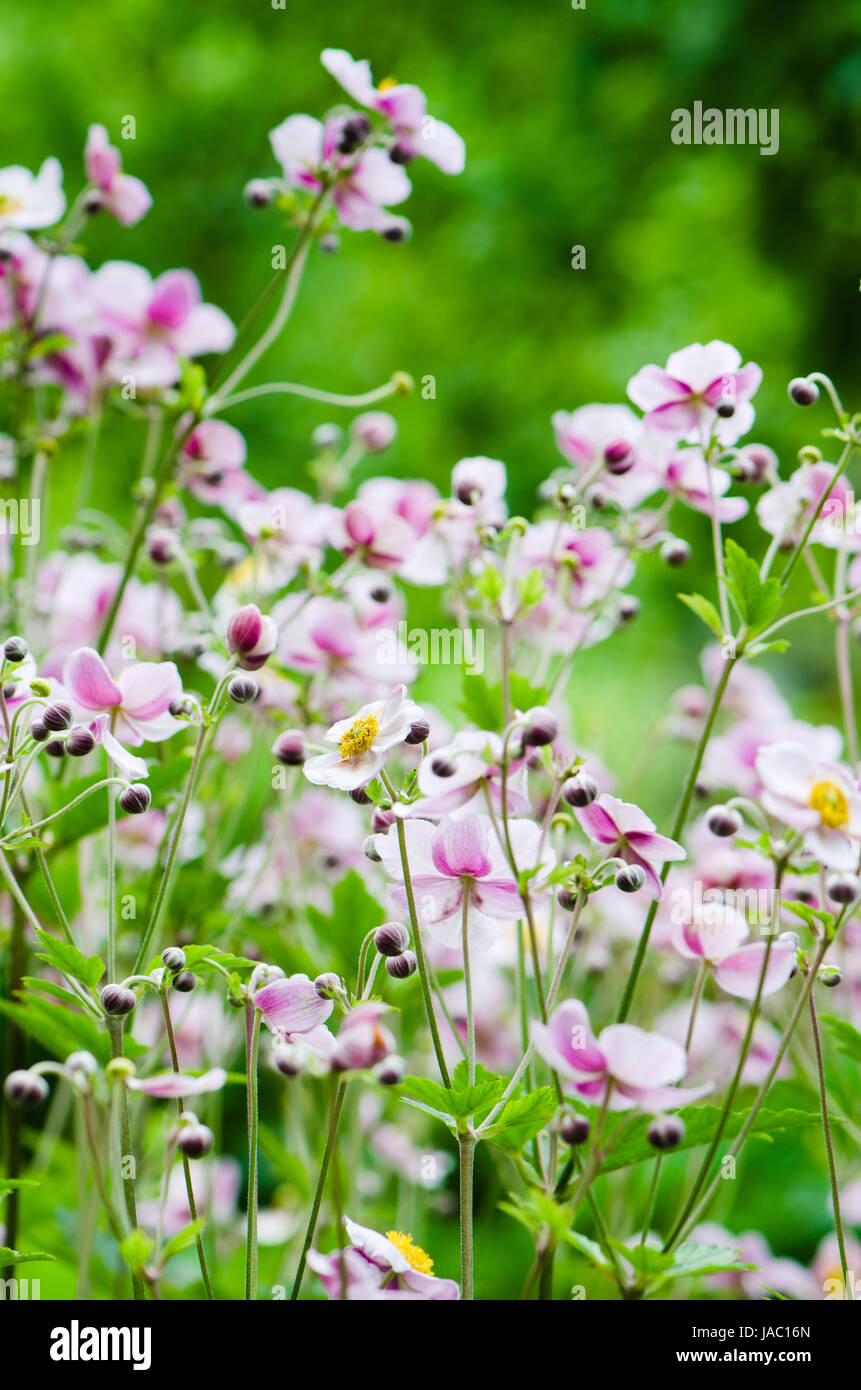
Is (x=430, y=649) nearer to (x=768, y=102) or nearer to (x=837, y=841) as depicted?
(x=837, y=841)

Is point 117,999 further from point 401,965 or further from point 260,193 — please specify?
point 260,193

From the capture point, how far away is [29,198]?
2.49 ft

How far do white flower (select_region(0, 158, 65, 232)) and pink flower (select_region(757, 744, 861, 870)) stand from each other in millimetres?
568

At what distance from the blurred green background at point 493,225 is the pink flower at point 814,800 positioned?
1.85 meters

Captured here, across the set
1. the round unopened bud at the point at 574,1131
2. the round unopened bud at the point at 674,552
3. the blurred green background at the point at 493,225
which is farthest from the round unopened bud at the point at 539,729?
the blurred green background at the point at 493,225

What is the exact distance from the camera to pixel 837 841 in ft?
1.36

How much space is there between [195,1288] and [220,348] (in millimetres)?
609

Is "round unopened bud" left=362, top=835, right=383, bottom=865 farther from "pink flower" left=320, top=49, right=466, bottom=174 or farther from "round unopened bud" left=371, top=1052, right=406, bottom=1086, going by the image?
"pink flower" left=320, top=49, right=466, bottom=174

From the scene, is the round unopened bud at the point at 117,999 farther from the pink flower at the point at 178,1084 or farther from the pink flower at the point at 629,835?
the pink flower at the point at 629,835

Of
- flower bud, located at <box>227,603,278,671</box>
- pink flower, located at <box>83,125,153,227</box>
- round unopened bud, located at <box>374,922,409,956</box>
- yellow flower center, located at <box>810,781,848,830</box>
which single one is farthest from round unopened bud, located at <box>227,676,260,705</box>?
pink flower, located at <box>83,125,153,227</box>

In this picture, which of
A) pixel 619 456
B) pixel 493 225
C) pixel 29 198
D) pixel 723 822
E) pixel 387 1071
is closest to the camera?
pixel 387 1071

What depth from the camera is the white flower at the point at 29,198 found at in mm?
747

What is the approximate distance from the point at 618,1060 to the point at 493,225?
7.75 feet

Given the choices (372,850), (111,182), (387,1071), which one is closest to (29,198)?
(111,182)
